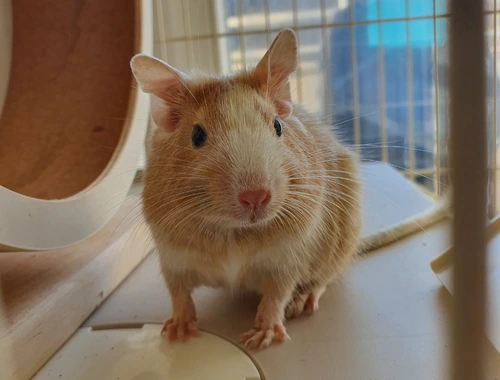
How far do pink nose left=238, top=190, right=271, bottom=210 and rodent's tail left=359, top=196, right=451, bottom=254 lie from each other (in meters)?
0.83

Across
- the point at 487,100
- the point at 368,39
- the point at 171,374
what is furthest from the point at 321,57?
the point at 487,100

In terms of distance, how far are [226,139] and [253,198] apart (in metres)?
0.16

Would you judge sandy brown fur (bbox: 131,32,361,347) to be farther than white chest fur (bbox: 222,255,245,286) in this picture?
No

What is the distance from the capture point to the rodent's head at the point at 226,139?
1030 mm

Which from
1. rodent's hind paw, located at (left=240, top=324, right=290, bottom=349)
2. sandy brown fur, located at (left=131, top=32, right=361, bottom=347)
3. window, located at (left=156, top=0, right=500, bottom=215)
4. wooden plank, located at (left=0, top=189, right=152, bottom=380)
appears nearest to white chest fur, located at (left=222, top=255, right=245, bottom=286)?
sandy brown fur, located at (left=131, top=32, right=361, bottom=347)

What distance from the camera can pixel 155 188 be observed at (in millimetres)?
1215

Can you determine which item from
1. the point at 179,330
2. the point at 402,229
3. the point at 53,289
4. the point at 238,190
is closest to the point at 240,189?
the point at 238,190

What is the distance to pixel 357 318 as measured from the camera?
135cm

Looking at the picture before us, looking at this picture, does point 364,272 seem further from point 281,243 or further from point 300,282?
point 281,243

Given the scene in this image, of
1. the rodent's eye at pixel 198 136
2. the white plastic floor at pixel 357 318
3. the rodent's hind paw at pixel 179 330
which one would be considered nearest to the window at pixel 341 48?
the white plastic floor at pixel 357 318

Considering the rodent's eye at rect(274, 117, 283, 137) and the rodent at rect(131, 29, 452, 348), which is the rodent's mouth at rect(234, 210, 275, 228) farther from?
the rodent's eye at rect(274, 117, 283, 137)

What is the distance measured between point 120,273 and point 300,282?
0.62 m

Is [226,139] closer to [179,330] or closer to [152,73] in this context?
[152,73]

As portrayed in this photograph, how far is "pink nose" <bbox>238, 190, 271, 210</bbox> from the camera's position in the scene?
3.30 ft
